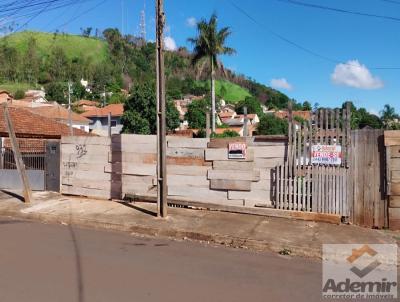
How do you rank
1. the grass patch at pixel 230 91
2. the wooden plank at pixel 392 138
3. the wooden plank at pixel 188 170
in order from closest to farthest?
the wooden plank at pixel 392 138, the wooden plank at pixel 188 170, the grass patch at pixel 230 91

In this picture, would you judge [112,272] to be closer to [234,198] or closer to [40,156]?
[234,198]

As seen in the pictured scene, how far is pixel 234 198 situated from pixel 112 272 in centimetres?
516

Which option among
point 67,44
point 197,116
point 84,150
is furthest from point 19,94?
point 84,150

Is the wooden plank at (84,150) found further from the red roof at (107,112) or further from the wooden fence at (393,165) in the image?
the red roof at (107,112)

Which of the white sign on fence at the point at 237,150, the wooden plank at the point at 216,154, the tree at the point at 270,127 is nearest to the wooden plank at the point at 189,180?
the wooden plank at the point at 216,154

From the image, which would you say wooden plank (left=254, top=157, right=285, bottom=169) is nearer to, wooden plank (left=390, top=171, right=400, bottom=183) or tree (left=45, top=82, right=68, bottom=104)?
wooden plank (left=390, top=171, right=400, bottom=183)

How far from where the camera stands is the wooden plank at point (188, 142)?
1120 cm

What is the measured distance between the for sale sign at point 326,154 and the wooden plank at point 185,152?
291 cm

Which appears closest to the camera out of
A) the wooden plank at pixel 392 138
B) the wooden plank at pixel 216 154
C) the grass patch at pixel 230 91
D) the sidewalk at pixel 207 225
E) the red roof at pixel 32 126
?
the sidewalk at pixel 207 225

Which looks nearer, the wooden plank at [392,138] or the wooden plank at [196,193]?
the wooden plank at [392,138]

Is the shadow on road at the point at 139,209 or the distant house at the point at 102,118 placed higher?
the distant house at the point at 102,118

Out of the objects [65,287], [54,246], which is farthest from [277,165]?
[65,287]

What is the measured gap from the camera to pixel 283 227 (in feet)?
29.9

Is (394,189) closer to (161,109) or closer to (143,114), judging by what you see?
(161,109)
